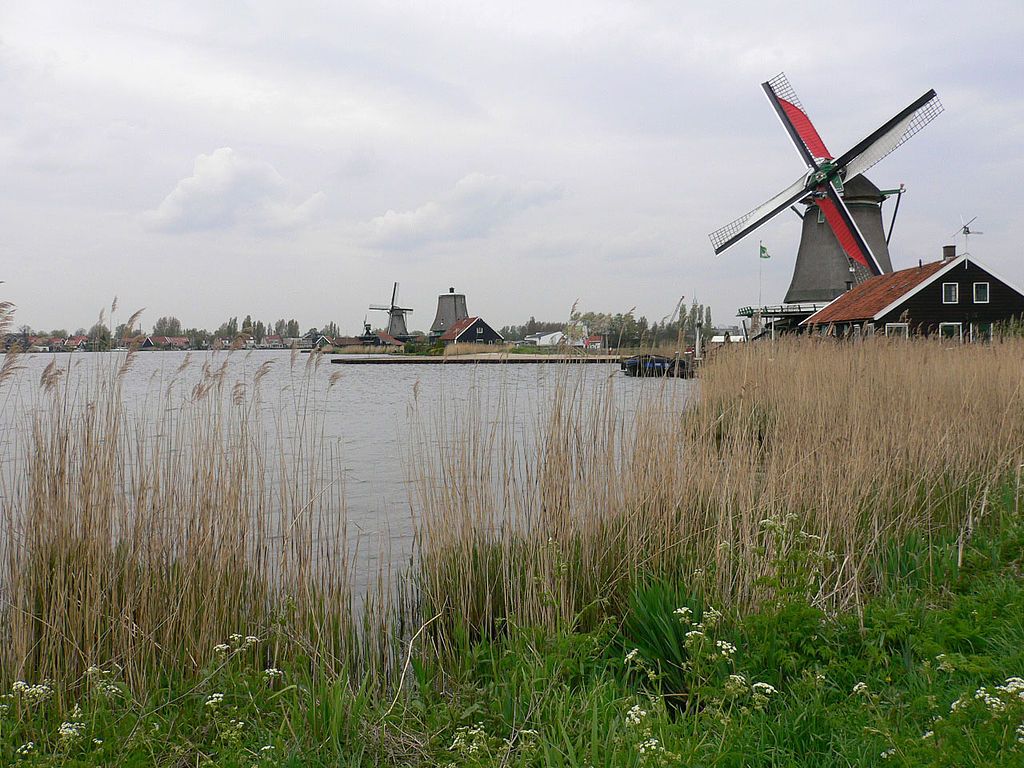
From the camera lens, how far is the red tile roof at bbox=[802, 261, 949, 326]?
838 inches

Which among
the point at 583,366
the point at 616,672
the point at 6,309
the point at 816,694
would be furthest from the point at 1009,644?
the point at 6,309

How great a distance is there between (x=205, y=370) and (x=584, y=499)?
6.20 feet

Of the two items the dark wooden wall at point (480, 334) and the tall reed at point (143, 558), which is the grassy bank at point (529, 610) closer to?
the tall reed at point (143, 558)

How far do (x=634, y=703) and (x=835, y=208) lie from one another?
2721cm

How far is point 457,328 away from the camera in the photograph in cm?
5122

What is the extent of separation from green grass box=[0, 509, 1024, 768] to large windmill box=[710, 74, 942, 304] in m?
25.8

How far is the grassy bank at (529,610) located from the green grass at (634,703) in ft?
0.04

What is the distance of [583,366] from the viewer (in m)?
4.04

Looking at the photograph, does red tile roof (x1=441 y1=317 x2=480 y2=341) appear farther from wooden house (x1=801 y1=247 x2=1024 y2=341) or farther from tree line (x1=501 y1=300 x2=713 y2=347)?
tree line (x1=501 y1=300 x2=713 y2=347)

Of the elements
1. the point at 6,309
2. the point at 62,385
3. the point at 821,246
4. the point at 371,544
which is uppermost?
the point at 821,246

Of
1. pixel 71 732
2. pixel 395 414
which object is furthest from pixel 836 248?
pixel 71 732

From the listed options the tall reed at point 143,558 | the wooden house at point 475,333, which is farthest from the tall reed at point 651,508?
→ the wooden house at point 475,333

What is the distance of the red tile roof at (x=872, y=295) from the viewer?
2130 centimetres

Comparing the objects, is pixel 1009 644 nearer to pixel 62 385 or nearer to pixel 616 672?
pixel 616 672
